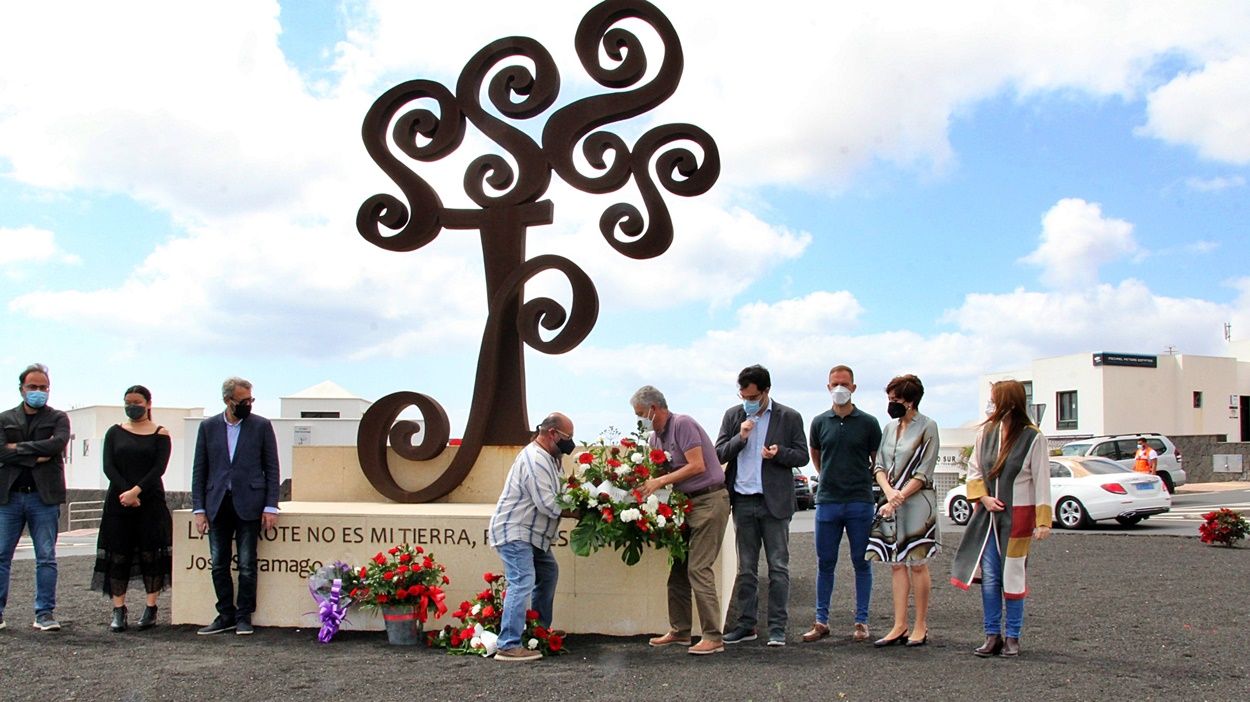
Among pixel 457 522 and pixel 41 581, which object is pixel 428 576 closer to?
pixel 457 522

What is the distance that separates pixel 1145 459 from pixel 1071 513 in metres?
6.77

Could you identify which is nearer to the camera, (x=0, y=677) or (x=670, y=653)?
(x=0, y=677)

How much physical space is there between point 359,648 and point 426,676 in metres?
1.15

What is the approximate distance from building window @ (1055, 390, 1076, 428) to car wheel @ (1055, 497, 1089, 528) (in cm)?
3030

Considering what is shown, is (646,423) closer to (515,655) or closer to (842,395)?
(842,395)

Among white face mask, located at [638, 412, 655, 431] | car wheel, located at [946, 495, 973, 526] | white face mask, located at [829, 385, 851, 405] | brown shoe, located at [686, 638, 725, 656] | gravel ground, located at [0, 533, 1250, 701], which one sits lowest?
gravel ground, located at [0, 533, 1250, 701]

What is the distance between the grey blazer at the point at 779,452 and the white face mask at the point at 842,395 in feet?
1.01

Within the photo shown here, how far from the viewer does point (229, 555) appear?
305 inches

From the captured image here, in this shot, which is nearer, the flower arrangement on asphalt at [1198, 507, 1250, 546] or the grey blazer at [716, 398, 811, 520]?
the grey blazer at [716, 398, 811, 520]

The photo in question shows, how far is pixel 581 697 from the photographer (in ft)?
18.5

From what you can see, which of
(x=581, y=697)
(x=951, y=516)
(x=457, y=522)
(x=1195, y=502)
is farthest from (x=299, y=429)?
(x=581, y=697)

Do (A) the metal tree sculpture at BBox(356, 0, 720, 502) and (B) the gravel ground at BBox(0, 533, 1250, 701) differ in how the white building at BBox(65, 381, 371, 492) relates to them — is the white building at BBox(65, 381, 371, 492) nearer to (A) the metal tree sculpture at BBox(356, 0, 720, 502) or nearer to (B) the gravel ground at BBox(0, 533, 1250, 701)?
(A) the metal tree sculpture at BBox(356, 0, 720, 502)

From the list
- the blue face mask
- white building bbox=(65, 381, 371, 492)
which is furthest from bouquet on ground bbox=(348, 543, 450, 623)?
white building bbox=(65, 381, 371, 492)

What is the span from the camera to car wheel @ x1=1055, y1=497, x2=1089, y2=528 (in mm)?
17219
